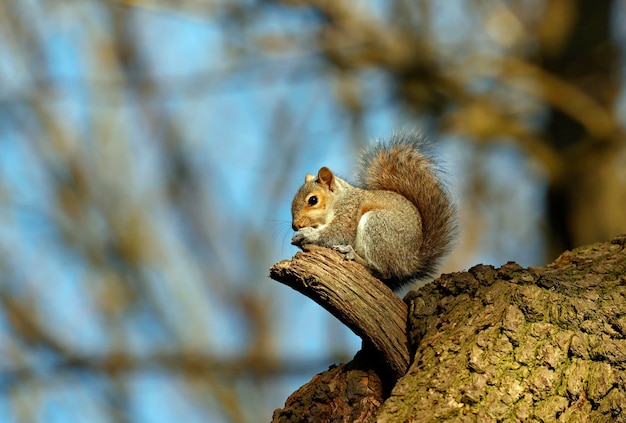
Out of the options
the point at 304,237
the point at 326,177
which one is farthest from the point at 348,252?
the point at 326,177

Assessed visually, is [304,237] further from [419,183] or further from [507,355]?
[507,355]

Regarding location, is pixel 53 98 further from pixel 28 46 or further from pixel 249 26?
pixel 249 26

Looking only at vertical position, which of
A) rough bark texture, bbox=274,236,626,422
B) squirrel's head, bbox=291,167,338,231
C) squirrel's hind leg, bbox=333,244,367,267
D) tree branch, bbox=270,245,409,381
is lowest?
rough bark texture, bbox=274,236,626,422

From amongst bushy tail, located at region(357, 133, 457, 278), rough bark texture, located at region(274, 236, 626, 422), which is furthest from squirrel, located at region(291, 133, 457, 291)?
rough bark texture, located at region(274, 236, 626, 422)

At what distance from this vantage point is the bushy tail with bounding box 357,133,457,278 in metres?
3.14

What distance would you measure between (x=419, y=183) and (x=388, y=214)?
236 mm

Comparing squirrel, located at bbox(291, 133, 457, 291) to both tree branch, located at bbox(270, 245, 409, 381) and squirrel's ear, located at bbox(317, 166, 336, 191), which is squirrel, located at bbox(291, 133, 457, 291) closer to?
squirrel's ear, located at bbox(317, 166, 336, 191)

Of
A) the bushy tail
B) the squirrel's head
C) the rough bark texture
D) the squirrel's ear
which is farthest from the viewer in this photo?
the squirrel's ear

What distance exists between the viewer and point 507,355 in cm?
213

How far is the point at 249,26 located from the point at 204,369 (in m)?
3.17

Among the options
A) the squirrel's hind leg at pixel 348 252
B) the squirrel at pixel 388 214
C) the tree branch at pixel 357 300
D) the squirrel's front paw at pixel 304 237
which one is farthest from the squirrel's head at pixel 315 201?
the tree branch at pixel 357 300

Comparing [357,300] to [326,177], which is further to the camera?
[326,177]

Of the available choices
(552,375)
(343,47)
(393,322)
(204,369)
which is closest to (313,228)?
(393,322)

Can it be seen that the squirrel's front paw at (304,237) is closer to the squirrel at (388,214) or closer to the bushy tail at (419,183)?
the squirrel at (388,214)
